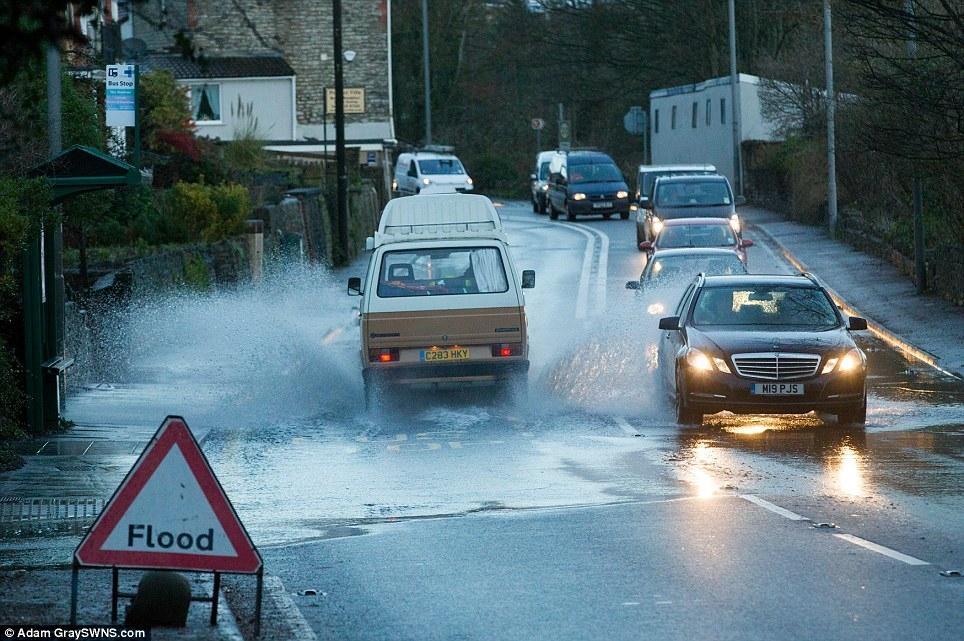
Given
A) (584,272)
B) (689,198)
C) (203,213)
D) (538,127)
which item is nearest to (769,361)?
(203,213)

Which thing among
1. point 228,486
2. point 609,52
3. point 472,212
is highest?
point 609,52

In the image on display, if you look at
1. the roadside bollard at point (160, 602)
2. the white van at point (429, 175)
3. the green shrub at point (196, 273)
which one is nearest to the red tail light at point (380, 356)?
the green shrub at point (196, 273)

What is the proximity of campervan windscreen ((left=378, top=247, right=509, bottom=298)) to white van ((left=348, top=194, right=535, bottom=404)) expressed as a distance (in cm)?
1

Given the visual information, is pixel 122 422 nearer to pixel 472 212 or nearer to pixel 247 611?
pixel 472 212

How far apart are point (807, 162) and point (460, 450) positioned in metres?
35.4

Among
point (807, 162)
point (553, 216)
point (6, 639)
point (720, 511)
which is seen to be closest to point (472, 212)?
point (720, 511)

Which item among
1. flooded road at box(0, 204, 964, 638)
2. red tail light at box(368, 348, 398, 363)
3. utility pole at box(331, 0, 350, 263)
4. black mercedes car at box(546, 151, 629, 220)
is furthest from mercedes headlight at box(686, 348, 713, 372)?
black mercedes car at box(546, 151, 629, 220)

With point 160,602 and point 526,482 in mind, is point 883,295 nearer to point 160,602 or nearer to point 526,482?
point 526,482

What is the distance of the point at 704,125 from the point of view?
63.1 metres

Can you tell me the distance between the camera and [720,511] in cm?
1132

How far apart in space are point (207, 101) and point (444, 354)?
169 ft

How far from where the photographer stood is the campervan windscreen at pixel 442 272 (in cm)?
1786

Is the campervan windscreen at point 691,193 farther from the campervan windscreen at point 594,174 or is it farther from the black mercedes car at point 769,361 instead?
the black mercedes car at point 769,361

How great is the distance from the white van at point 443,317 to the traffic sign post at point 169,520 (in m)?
9.98
